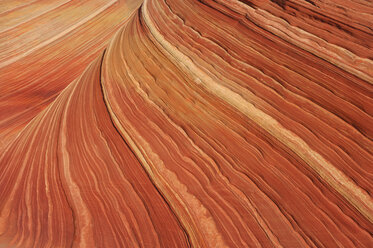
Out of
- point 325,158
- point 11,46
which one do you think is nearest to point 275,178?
point 325,158

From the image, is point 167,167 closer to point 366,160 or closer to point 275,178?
point 275,178

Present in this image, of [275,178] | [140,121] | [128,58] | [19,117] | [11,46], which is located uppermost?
[11,46]

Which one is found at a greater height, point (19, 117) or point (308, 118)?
point (19, 117)

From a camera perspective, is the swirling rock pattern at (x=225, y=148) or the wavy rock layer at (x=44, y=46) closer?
the swirling rock pattern at (x=225, y=148)

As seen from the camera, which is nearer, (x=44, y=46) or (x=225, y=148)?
(x=225, y=148)

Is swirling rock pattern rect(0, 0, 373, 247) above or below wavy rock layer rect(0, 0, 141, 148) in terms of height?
below

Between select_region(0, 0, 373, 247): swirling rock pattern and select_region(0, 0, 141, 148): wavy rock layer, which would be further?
select_region(0, 0, 141, 148): wavy rock layer

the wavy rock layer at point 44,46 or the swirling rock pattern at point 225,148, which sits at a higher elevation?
the wavy rock layer at point 44,46

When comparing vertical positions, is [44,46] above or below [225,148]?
above
